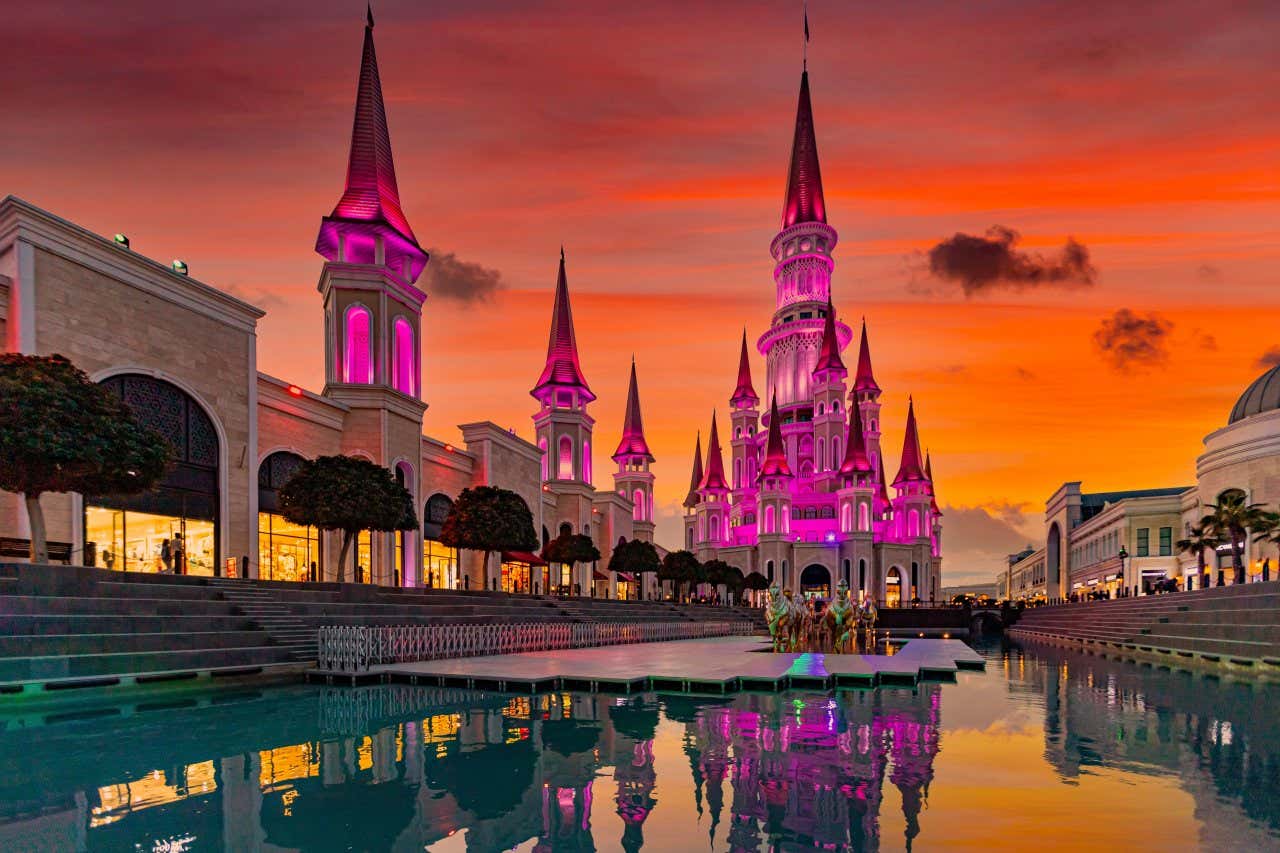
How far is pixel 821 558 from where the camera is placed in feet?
291

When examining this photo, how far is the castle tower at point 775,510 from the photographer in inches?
3514

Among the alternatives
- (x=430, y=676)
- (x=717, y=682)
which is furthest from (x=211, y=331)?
(x=717, y=682)

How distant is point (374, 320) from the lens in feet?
130

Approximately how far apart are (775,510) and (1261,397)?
46054mm

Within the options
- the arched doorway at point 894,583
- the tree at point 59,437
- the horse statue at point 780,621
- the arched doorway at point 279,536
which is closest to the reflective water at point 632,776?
the tree at point 59,437

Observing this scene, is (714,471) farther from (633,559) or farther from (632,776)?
(632,776)

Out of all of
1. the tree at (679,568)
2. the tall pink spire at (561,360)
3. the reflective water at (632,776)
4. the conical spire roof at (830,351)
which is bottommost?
the tree at (679,568)

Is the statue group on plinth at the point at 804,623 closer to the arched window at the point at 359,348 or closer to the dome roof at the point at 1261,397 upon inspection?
the arched window at the point at 359,348

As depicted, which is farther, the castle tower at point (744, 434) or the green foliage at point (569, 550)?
the castle tower at point (744, 434)

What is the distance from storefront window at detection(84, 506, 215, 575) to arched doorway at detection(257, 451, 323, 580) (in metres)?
2.78

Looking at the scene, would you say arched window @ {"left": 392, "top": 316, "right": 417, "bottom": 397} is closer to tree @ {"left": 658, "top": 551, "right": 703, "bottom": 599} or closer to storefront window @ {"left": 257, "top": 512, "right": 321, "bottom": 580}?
storefront window @ {"left": 257, "top": 512, "right": 321, "bottom": 580}

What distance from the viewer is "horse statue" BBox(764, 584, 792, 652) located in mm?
28422

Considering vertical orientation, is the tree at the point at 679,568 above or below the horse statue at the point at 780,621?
below

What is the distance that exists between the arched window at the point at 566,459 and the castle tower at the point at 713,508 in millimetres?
38588
